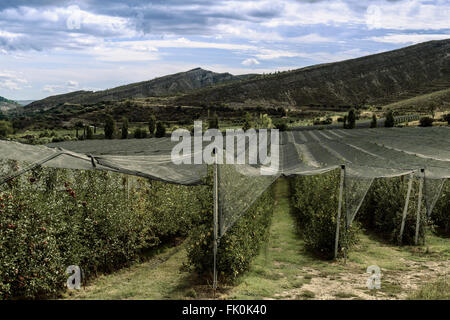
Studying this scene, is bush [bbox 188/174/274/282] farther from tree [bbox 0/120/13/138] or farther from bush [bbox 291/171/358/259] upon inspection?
tree [bbox 0/120/13/138]

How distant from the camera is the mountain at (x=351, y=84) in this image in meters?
105

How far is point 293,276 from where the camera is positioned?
24.3ft

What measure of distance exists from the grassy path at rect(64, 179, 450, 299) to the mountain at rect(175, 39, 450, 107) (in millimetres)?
89351

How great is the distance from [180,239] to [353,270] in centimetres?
495

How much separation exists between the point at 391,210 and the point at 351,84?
112 m

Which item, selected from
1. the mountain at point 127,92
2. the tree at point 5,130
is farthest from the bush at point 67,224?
the mountain at point 127,92

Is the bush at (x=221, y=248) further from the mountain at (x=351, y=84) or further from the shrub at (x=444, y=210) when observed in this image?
the mountain at (x=351, y=84)

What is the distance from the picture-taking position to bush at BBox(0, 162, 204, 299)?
18.0 ft

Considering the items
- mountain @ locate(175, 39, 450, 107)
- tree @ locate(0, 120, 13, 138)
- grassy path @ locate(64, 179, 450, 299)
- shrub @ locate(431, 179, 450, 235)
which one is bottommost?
grassy path @ locate(64, 179, 450, 299)

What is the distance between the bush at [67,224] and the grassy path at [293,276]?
22.6 inches

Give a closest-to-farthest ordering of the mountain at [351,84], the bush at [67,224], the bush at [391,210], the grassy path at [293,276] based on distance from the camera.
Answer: the bush at [67,224] → the grassy path at [293,276] → the bush at [391,210] → the mountain at [351,84]

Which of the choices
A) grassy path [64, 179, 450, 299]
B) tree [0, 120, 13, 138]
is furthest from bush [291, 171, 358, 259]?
tree [0, 120, 13, 138]
